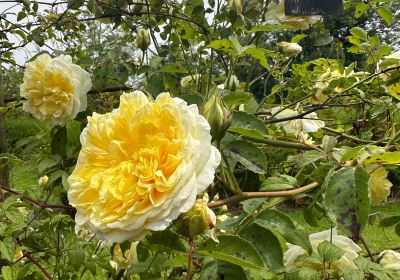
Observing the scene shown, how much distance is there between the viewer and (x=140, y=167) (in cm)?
47

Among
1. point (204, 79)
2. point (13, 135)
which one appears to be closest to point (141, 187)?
point (204, 79)

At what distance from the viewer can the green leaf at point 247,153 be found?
2.10 feet

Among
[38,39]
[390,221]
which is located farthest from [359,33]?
[38,39]

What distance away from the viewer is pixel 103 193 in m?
0.47

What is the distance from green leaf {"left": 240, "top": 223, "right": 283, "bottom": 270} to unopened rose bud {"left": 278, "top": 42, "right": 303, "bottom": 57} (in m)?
0.52

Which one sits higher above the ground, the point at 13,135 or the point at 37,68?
the point at 37,68

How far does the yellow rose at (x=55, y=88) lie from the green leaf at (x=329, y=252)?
1.42 ft

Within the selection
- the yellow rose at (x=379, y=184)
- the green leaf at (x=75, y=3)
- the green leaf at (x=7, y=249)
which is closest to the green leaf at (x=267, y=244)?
the yellow rose at (x=379, y=184)

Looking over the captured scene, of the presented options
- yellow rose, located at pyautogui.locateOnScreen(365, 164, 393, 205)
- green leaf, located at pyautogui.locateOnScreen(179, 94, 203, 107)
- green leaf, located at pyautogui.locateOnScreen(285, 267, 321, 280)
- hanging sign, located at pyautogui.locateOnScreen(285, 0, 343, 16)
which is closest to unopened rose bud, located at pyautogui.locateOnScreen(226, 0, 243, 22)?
hanging sign, located at pyautogui.locateOnScreen(285, 0, 343, 16)

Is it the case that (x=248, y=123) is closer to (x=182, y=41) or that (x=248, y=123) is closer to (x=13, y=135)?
(x=182, y=41)

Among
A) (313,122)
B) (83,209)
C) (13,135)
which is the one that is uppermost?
(83,209)

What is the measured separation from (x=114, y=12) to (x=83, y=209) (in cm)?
81

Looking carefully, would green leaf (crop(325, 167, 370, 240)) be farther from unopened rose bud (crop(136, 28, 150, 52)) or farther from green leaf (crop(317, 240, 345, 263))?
unopened rose bud (crop(136, 28, 150, 52))

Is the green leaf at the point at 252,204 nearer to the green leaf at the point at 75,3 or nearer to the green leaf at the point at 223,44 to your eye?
the green leaf at the point at 223,44
